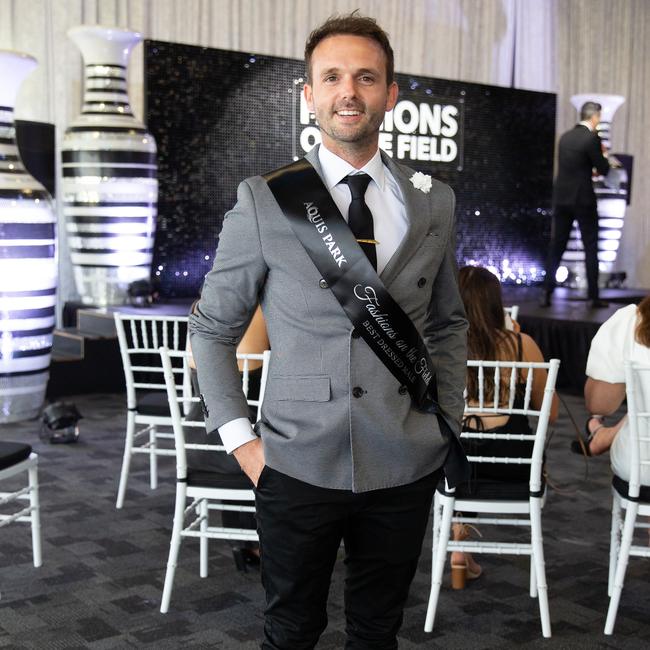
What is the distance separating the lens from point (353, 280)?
1.49 metres

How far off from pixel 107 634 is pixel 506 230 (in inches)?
313

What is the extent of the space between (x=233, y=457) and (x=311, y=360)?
1.25 m

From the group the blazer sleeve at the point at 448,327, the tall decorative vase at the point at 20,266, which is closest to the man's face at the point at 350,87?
the blazer sleeve at the point at 448,327

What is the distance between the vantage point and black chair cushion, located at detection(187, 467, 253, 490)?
105 inches

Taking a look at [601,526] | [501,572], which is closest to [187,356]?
[501,572]

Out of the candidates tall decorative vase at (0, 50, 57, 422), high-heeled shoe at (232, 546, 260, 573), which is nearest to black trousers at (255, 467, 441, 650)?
high-heeled shoe at (232, 546, 260, 573)

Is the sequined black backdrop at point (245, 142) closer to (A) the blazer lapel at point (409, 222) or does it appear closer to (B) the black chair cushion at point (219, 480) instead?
(B) the black chair cushion at point (219, 480)

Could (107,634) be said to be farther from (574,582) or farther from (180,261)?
(180,261)

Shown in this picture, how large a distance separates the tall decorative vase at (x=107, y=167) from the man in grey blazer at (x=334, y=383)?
537cm

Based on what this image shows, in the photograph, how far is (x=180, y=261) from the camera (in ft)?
26.1

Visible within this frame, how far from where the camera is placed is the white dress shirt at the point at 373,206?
5.06ft

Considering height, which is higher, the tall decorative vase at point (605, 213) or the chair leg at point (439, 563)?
the tall decorative vase at point (605, 213)

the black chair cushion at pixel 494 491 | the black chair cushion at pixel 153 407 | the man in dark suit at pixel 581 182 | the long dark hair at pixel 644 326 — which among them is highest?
the man in dark suit at pixel 581 182

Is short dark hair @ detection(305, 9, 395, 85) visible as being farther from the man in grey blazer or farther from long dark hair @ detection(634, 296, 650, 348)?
long dark hair @ detection(634, 296, 650, 348)
